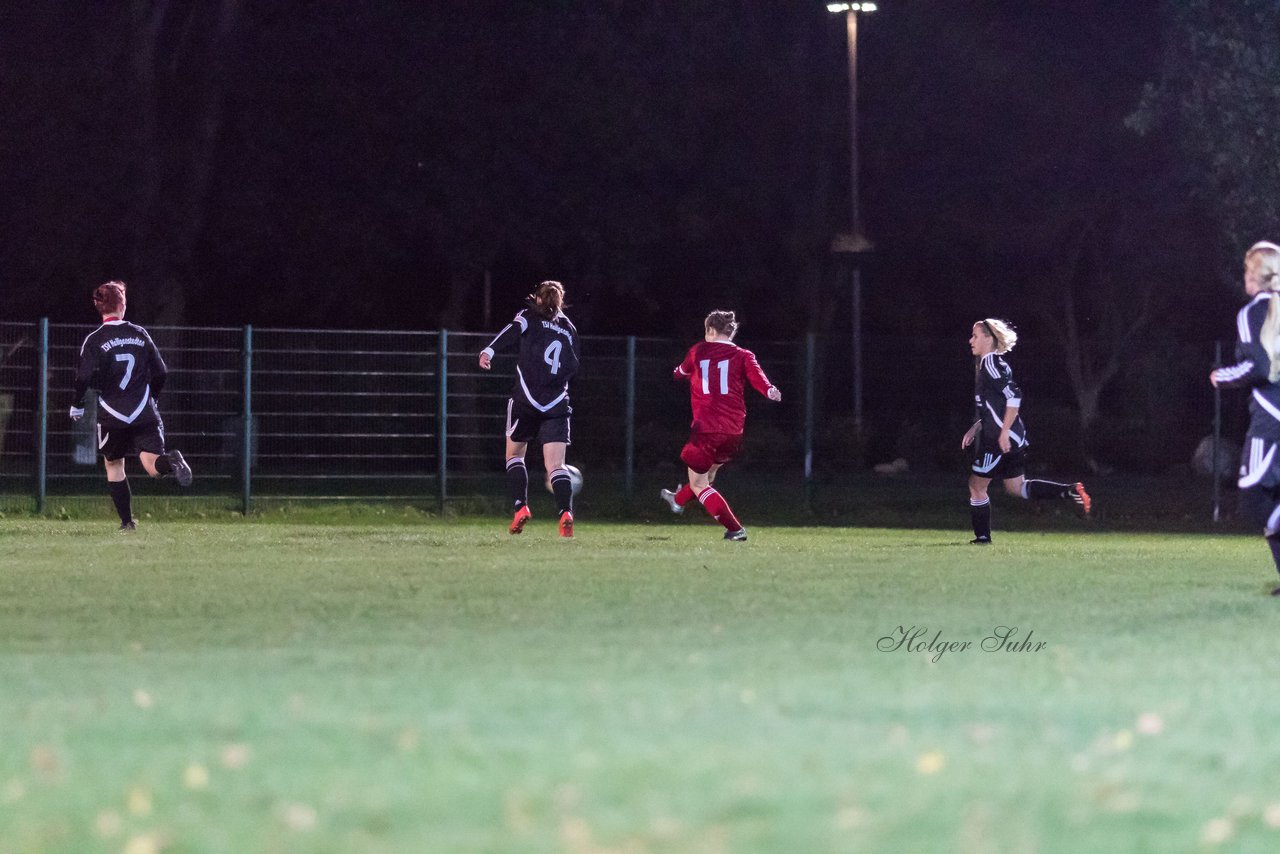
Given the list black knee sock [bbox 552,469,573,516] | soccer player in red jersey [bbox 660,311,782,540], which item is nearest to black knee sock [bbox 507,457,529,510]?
black knee sock [bbox 552,469,573,516]

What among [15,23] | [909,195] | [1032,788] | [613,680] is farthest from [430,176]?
[1032,788]

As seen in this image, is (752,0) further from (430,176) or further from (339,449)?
(339,449)

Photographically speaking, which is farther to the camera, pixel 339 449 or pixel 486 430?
pixel 486 430

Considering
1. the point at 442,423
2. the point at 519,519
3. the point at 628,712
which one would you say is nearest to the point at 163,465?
the point at 519,519

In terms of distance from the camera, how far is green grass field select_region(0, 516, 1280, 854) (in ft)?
15.5

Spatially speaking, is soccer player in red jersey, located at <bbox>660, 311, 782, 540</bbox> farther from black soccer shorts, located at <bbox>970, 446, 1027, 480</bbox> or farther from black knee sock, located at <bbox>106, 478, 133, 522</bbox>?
black knee sock, located at <bbox>106, 478, 133, 522</bbox>

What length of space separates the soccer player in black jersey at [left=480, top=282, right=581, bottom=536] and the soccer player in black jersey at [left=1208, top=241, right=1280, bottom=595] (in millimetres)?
6295

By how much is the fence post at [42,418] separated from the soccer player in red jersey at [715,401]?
784cm

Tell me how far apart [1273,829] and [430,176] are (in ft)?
91.4

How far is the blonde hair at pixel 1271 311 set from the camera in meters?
11.2

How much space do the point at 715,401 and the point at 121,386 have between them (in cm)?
503

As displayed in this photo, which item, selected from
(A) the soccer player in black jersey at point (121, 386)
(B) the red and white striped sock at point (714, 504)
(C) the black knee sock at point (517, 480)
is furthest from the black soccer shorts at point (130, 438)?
(B) the red and white striped sock at point (714, 504)

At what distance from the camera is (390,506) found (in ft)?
72.9

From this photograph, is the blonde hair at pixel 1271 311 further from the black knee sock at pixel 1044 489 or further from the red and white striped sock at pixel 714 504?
the black knee sock at pixel 1044 489
